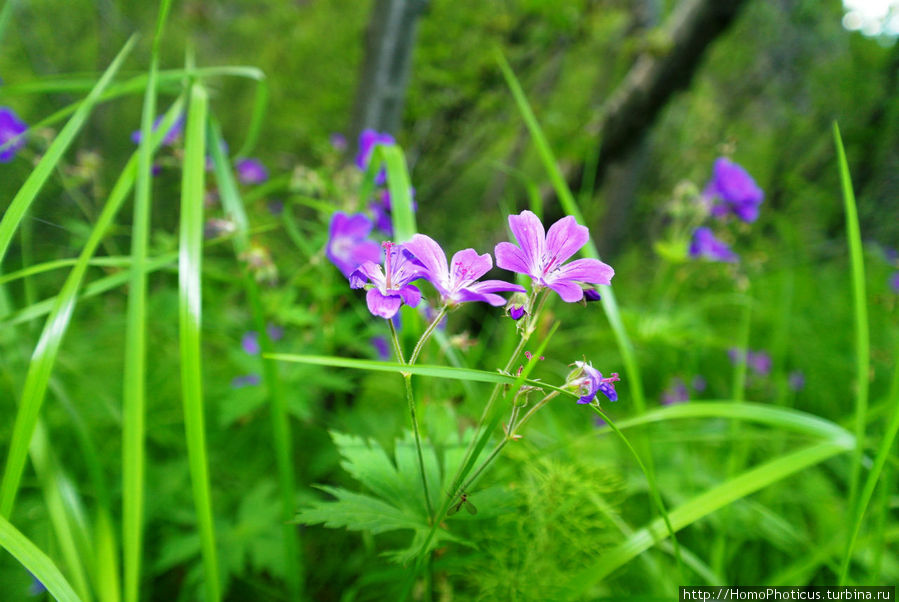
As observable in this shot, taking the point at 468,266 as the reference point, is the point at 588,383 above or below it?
below

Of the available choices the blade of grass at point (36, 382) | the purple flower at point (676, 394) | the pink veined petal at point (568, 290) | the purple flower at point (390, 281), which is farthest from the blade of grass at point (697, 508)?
the purple flower at point (676, 394)

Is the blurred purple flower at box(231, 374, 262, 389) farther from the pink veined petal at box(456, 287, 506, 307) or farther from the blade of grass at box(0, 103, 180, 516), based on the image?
the pink veined petal at box(456, 287, 506, 307)

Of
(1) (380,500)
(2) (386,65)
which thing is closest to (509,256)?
(1) (380,500)

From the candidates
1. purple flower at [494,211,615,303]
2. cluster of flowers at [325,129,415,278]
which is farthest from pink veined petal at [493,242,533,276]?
cluster of flowers at [325,129,415,278]

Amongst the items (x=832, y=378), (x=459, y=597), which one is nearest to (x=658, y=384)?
(x=832, y=378)

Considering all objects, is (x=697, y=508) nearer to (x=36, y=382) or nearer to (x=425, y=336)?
(x=425, y=336)

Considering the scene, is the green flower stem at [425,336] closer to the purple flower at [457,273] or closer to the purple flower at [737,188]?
the purple flower at [457,273]
